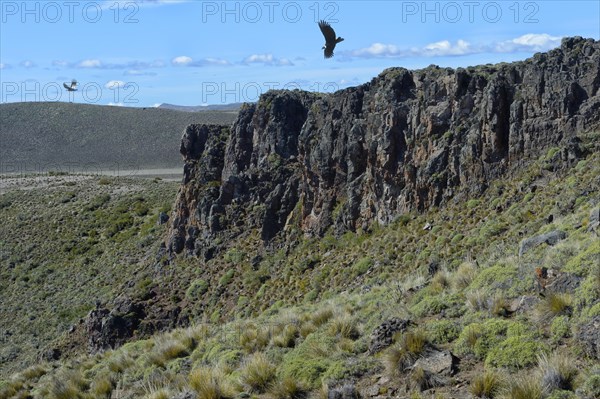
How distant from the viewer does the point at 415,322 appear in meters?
12.6

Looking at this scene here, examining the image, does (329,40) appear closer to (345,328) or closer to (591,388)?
(345,328)

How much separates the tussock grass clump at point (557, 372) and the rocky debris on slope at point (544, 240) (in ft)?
20.3

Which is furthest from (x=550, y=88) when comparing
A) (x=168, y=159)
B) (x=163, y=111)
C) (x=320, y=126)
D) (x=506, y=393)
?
(x=163, y=111)

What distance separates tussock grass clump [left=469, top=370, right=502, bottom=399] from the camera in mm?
9305

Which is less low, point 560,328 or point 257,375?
point 560,328

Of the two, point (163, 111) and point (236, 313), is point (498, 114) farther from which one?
point (163, 111)

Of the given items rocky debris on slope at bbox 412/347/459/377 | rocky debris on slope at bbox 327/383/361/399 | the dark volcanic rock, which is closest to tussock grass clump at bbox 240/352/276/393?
rocky debris on slope at bbox 327/383/361/399

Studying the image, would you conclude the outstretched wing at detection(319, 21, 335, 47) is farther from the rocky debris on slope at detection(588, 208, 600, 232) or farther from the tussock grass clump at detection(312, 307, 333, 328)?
the rocky debris on slope at detection(588, 208, 600, 232)

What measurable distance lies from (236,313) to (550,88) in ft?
48.7

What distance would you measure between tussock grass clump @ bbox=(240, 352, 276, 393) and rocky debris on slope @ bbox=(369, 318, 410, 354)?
5.34ft

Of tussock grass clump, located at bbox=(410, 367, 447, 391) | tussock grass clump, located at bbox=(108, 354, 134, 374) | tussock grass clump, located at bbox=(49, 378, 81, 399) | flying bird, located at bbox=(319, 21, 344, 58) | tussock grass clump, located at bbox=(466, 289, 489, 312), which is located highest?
flying bird, located at bbox=(319, 21, 344, 58)

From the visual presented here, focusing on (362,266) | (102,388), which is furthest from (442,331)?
(362,266)

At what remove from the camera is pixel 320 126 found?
34.7 m

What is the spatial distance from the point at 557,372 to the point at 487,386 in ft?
2.84
